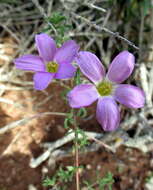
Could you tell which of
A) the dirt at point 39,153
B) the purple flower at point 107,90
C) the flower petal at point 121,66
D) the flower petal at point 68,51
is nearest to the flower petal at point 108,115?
the purple flower at point 107,90

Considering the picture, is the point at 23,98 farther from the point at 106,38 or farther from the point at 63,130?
the point at 106,38

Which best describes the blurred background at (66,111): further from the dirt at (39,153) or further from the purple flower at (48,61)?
the purple flower at (48,61)

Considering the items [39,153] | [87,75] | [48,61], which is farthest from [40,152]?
[87,75]

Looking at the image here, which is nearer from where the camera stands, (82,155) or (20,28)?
(82,155)

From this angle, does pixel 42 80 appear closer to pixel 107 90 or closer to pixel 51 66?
pixel 51 66

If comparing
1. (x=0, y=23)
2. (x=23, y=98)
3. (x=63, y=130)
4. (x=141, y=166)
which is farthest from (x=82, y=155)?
(x=0, y=23)
